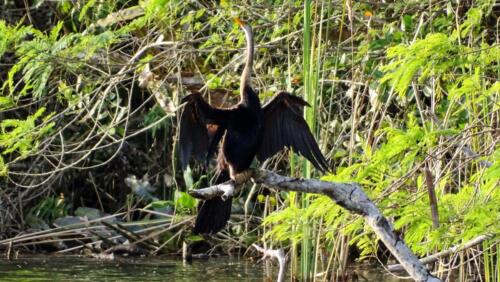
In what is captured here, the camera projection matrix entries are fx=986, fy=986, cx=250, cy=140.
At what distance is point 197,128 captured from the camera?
4.55 metres

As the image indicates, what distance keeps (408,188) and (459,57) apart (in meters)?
0.85

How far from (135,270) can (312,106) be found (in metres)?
2.31

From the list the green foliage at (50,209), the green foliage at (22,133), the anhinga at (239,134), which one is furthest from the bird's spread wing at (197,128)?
the green foliage at (50,209)

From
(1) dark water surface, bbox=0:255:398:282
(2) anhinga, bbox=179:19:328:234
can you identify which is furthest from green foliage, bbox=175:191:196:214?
(2) anhinga, bbox=179:19:328:234

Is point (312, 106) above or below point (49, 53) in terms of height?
below

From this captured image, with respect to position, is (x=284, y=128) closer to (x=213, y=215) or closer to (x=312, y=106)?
(x=312, y=106)

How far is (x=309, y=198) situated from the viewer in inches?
199

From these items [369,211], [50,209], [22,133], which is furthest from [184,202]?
[369,211]

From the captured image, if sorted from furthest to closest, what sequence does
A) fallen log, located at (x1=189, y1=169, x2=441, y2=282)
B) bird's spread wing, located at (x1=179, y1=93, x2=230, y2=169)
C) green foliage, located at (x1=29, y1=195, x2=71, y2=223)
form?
green foliage, located at (x1=29, y1=195, x2=71, y2=223) < bird's spread wing, located at (x1=179, y1=93, x2=230, y2=169) < fallen log, located at (x1=189, y1=169, x2=441, y2=282)

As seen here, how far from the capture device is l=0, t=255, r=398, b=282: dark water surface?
20.8 ft

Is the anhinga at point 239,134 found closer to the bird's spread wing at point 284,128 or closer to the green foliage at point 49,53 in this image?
the bird's spread wing at point 284,128

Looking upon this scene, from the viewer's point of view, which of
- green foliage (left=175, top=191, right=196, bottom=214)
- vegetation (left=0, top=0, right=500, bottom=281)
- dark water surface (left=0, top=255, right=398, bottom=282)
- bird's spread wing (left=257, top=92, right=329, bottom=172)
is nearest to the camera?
vegetation (left=0, top=0, right=500, bottom=281)

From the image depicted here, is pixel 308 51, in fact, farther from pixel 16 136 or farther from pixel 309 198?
pixel 16 136

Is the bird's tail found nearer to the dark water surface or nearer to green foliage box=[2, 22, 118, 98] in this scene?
green foliage box=[2, 22, 118, 98]
